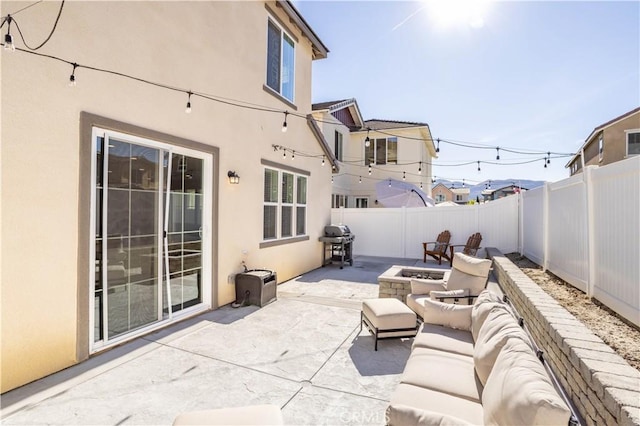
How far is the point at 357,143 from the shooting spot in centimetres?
1723

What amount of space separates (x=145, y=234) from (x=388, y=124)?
16.1 m

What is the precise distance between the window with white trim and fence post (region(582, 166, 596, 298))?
5.54 m

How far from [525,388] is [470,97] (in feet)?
35.2

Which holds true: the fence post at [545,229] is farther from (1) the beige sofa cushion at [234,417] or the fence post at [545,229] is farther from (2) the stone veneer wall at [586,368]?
(1) the beige sofa cushion at [234,417]

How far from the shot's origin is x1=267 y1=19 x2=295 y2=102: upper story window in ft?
24.0

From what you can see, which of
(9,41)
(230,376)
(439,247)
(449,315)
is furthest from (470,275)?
(439,247)

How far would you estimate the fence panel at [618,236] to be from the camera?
111 inches

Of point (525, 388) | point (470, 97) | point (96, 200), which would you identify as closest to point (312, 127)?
point (470, 97)

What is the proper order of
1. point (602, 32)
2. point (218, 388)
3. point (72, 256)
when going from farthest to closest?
1. point (602, 32)
2. point (72, 256)
3. point (218, 388)

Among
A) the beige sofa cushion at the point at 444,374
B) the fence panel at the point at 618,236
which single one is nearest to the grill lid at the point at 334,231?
the fence panel at the point at 618,236

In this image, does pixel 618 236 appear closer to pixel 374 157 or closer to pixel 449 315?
pixel 449 315

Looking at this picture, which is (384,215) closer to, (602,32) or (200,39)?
(602,32)

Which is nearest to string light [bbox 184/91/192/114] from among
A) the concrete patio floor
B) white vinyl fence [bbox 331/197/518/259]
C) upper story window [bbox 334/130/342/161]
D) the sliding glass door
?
the sliding glass door

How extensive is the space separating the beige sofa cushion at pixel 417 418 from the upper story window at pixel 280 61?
6.99 m
